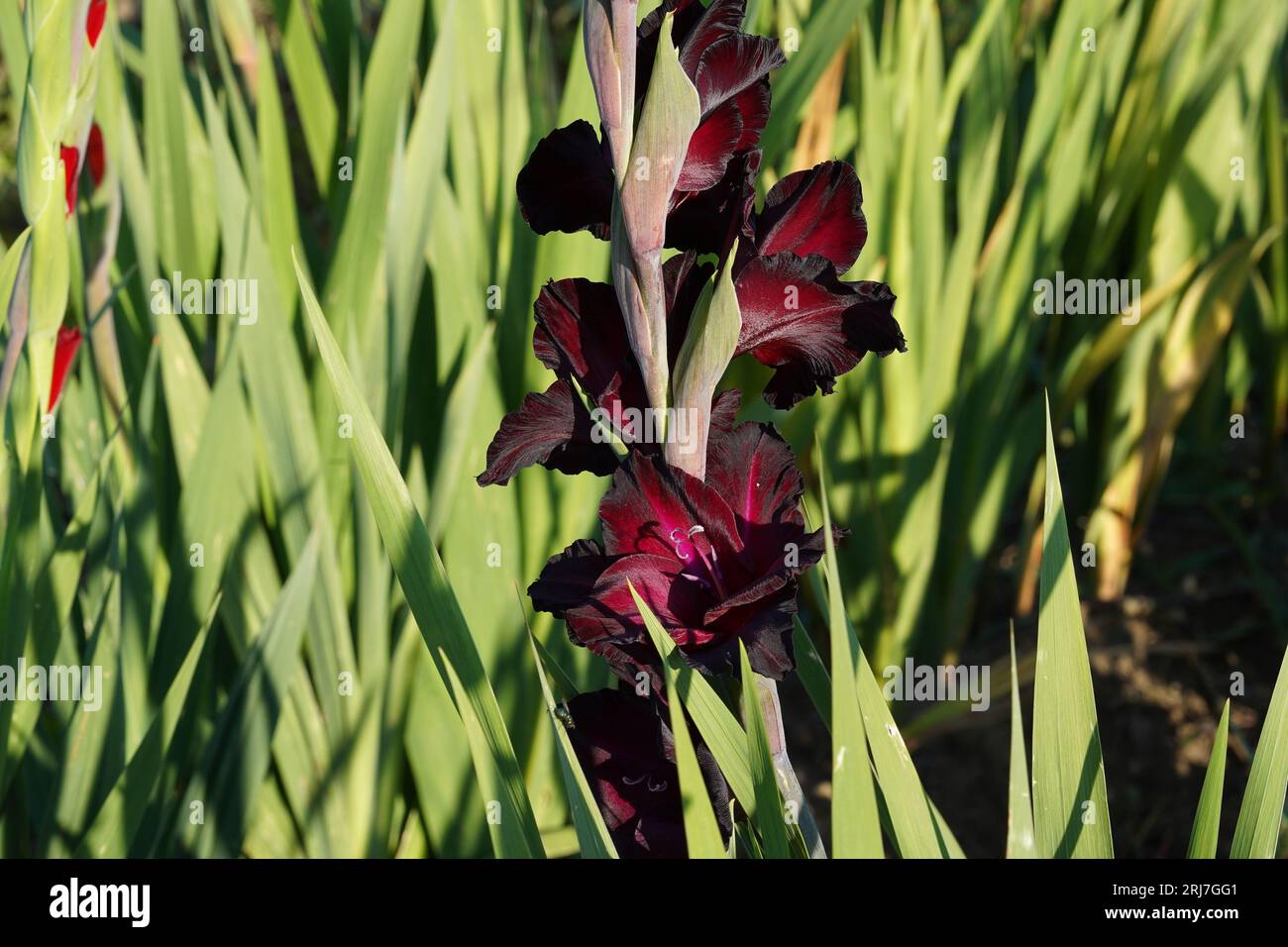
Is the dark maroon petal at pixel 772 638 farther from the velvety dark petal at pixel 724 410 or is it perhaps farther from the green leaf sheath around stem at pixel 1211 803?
the green leaf sheath around stem at pixel 1211 803

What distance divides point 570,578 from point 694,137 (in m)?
0.23

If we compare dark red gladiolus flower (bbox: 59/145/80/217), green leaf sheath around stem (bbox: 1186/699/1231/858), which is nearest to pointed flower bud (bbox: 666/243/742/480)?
green leaf sheath around stem (bbox: 1186/699/1231/858)

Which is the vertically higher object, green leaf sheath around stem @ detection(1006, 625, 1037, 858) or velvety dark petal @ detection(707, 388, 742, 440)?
velvety dark petal @ detection(707, 388, 742, 440)

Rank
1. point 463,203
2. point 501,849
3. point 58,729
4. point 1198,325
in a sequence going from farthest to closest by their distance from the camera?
point 1198,325, point 463,203, point 58,729, point 501,849

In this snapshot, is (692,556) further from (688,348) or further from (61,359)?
(61,359)

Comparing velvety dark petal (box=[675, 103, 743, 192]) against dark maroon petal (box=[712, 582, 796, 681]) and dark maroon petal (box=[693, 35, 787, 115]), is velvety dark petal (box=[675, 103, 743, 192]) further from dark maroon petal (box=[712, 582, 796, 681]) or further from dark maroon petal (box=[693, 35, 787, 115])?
dark maroon petal (box=[712, 582, 796, 681])

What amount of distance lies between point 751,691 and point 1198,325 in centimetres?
126

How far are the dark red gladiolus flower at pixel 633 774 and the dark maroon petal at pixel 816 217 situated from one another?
25cm

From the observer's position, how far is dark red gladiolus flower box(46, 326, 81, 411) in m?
0.87

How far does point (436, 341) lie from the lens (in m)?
1.25
